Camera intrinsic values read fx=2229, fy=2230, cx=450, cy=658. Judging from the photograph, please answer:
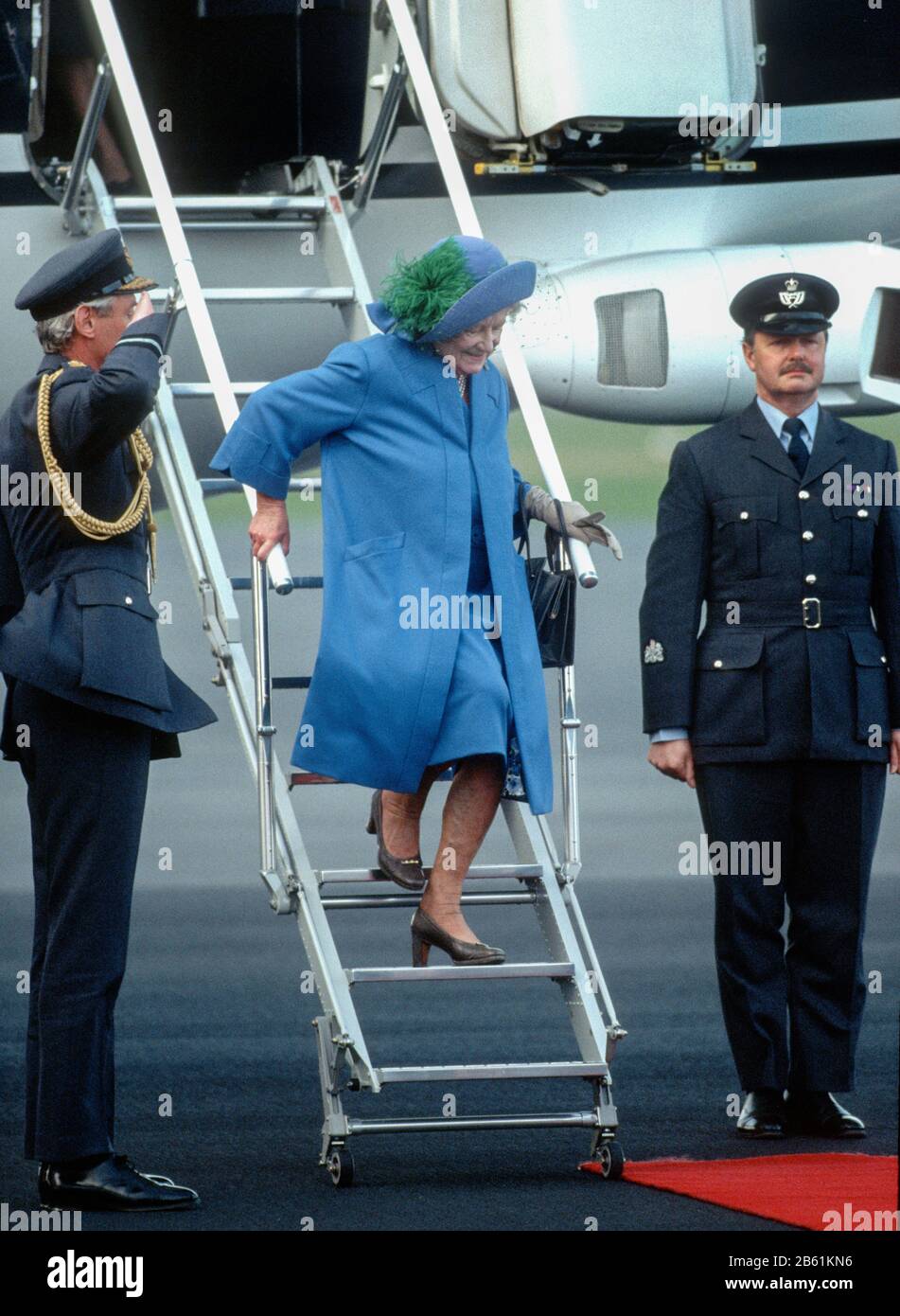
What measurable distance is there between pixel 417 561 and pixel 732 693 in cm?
88

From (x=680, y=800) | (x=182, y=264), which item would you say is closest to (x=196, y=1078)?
(x=182, y=264)

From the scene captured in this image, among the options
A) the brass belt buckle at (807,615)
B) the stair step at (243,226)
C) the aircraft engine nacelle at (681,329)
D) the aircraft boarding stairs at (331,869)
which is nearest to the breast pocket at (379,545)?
the aircraft boarding stairs at (331,869)

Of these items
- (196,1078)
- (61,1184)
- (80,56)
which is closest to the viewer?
(61,1184)

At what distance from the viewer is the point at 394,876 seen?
4.18m

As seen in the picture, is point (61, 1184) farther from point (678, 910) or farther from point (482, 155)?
point (678, 910)

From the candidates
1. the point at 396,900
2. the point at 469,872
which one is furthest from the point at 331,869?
the point at 469,872

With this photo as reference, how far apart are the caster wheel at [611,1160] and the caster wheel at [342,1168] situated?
460 millimetres

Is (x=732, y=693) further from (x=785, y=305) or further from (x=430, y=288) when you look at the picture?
(x=430, y=288)

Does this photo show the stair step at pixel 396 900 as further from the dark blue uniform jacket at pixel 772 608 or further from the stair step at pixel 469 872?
the dark blue uniform jacket at pixel 772 608

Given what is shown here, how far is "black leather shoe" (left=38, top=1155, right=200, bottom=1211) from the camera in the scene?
3.76 meters

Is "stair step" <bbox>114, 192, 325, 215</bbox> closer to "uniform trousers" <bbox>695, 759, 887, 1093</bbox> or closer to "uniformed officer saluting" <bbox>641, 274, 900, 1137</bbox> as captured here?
"uniformed officer saluting" <bbox>641, 274, 900, 1137</bbox>

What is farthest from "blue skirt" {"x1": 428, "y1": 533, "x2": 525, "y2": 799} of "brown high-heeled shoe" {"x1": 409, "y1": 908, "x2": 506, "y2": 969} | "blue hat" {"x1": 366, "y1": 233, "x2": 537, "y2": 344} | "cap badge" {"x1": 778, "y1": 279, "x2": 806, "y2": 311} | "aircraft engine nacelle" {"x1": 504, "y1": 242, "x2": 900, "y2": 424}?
"aircraft engine nacelle" {"x1": 504, "y1": 242, "x2": 900, "y2": 424}

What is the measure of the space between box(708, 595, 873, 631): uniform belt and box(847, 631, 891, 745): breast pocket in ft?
0.12

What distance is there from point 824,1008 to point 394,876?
3.38 feet
